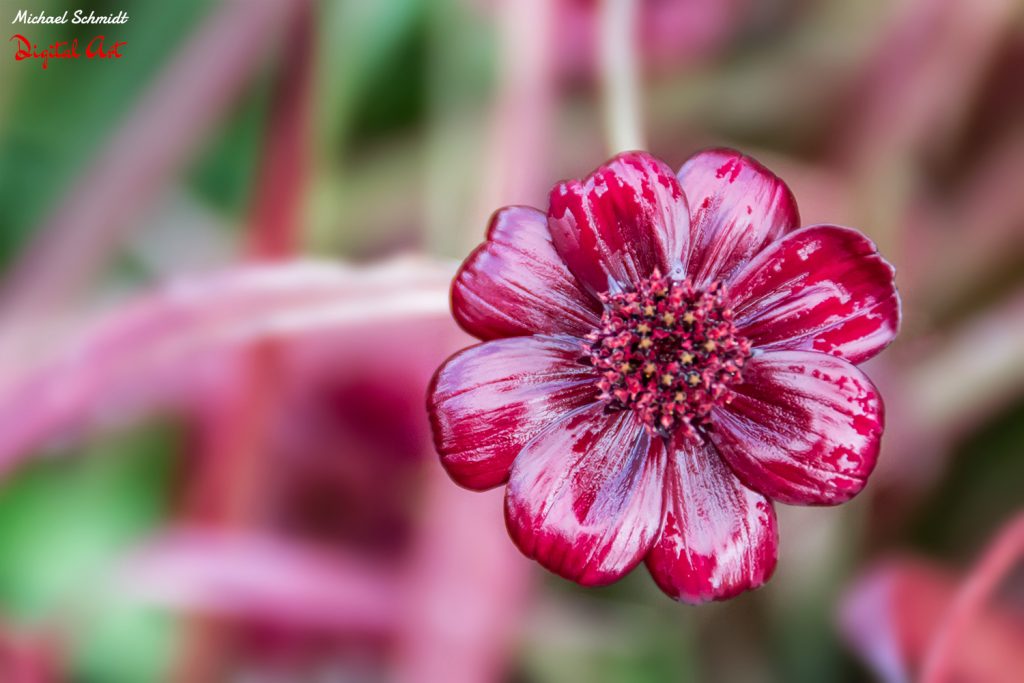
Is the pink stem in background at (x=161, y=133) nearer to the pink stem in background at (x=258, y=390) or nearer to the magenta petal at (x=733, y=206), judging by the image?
the pink stem in background at (x=258, y=390)

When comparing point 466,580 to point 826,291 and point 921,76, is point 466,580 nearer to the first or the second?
point 826,291

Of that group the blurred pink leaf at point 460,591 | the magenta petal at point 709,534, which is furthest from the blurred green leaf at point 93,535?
the magenta petal at point 709,534

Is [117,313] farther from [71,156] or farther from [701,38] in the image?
[701,38]

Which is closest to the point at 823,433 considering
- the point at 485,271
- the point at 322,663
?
the point at 485,271

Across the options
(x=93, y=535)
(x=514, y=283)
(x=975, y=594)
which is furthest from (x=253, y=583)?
(x=975, y=594)

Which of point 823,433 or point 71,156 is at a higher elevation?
point 71,156
